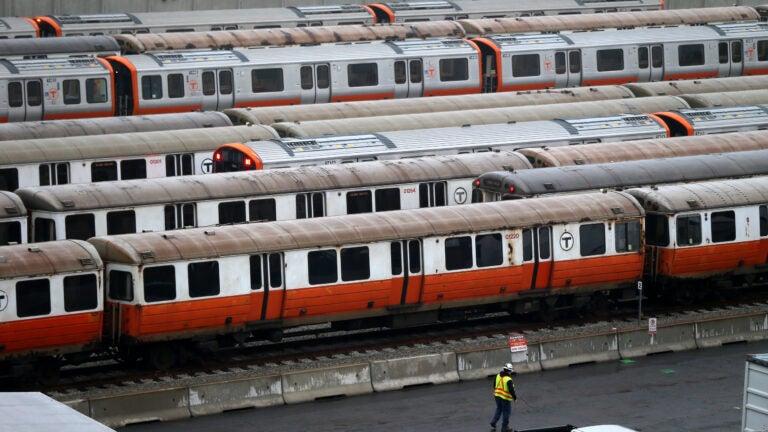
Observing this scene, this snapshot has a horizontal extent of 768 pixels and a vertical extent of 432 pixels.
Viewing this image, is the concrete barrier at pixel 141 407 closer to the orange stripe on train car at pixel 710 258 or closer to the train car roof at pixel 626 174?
the train car roof at pixel 626 174

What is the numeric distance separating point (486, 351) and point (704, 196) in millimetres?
8244

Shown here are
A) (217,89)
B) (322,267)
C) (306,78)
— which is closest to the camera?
(322,267)

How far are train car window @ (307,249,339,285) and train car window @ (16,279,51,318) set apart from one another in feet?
18.0

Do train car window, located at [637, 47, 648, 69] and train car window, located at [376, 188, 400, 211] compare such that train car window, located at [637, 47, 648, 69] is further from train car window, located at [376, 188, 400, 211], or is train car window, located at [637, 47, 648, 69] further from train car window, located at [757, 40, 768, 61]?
train car window, located at [376, 188, 400, 211]

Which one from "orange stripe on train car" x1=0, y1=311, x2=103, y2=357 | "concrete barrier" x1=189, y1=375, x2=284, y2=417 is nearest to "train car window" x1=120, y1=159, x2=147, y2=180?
"orange stripe on train car" x1=0, y1=311, x2=103, y2=357

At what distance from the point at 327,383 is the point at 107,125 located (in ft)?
57.3

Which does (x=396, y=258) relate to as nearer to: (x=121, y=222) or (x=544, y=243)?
(x=544, y=243)

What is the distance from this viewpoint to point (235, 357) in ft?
96.9

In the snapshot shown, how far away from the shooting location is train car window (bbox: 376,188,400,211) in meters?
36.0

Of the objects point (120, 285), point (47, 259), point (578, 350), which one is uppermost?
point (47, 259)

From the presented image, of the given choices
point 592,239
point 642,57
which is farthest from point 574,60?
point 592,239

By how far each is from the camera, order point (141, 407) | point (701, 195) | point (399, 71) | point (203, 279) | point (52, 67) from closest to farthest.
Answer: point (141, 407) < point (203, 279) < point (701, 195) < point (52, 67) < point (399, 71)

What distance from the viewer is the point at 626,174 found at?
1415 inches

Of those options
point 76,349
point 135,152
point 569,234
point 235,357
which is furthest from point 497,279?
point 135,152
